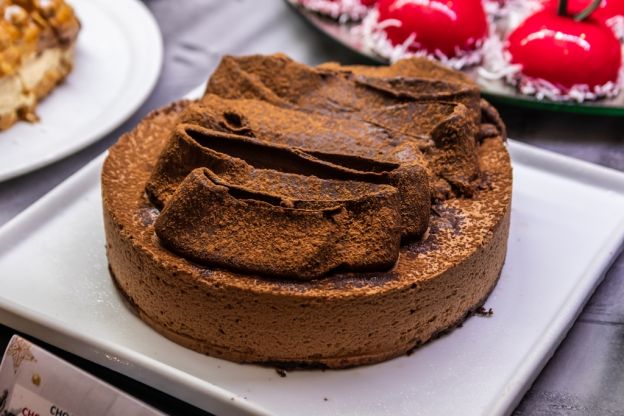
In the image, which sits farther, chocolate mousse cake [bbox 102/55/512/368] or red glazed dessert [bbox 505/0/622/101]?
red glazed dessert [bbox 505/0/622/101]

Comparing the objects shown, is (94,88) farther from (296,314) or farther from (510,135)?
(296,314)

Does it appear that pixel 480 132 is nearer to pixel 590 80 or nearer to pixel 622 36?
pixel 590 80

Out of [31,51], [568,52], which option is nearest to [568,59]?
[568,52]

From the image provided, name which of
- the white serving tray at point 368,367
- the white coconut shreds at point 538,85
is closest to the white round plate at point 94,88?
the white serving tray at point 368,367

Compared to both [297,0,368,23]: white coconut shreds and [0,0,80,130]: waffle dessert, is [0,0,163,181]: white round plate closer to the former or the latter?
[0,0,80,130]: waffle dessert

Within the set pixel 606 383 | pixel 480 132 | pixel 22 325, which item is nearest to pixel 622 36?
pixel 480 132

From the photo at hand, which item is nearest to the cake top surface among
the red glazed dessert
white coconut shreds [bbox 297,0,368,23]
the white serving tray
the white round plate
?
the white serving tray
